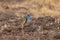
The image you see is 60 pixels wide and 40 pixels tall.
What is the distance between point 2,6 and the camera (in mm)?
13016

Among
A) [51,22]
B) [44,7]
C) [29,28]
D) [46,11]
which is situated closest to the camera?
[29,28]

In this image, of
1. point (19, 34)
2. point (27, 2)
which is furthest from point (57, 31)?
point (27, 2)

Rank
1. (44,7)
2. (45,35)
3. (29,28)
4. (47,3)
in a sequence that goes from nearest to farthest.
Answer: (45,35) < (29,28) < (44,7) < (47,3)

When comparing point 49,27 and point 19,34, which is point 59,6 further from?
point 19,34

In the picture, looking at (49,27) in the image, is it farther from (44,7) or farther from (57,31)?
(44,7)

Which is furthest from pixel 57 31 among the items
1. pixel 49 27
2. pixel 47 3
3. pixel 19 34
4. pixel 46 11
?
pixel 47 3

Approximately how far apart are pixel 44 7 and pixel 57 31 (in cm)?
429

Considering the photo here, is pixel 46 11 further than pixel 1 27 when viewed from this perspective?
Yes

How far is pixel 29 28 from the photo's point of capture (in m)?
8.41

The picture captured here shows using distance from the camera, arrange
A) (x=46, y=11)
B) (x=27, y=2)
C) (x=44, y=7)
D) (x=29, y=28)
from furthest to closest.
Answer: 1. (x=27, y=2)
2. (x=44, y=7)
3. (x=46, y=11)
4. (x=29, y=28)

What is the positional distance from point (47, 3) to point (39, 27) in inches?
186

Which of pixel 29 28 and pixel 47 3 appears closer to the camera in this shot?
pixel 29 28

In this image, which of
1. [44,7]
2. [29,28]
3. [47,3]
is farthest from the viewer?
[47,3]

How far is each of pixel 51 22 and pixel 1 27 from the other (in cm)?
168
